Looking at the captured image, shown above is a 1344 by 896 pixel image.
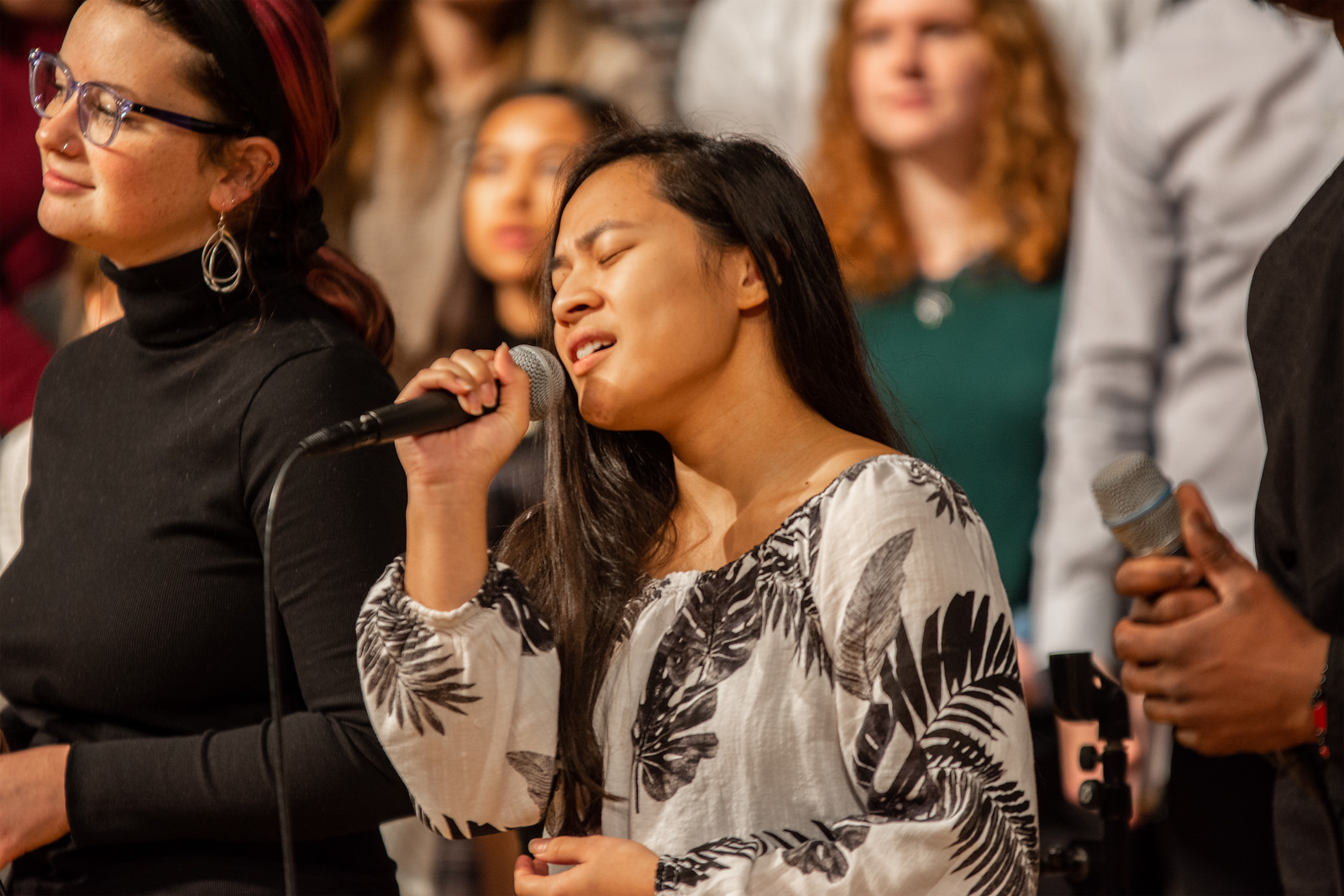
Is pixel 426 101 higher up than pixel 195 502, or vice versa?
pixel 426 101

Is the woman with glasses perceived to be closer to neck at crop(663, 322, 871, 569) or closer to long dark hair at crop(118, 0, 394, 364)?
long dark hair at crop(118, 0, 394, 364)

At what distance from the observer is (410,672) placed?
136cm

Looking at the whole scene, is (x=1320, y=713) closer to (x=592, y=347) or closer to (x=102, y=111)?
(x=592, y=347)

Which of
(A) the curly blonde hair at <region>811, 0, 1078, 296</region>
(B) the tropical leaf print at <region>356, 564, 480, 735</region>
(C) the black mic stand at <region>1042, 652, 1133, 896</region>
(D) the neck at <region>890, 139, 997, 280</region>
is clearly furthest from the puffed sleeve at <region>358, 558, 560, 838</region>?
(D) the neck at <region>890, 139, 997, 280</region>

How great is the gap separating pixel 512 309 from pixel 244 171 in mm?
2075

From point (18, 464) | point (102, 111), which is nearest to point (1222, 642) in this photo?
point (102, 111)

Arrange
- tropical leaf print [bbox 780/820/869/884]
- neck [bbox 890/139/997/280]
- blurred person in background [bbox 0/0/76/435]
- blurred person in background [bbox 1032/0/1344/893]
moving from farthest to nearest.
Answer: blurred person in background [bbox 0/0/76/435], neck [bbox 890/139/997/280], blurred person in background [bbox 1032/0/1344/893], tropical leaf print [bbox 780/820/869/884]

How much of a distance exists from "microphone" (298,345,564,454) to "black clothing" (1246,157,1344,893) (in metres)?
0.80

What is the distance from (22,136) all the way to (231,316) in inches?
94.3

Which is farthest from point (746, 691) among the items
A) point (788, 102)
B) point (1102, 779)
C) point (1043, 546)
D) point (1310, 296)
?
point (788, 102)

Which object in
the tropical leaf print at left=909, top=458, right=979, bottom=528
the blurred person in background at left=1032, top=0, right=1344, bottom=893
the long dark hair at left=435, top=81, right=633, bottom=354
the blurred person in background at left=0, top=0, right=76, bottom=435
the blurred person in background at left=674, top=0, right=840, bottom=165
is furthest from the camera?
the long dark hair at left=435, top=81, right=633, bottom=354

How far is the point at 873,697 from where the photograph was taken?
4.20 feet

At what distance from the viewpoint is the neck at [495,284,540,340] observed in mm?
3719

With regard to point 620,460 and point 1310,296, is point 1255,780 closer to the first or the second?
point 1310,296
